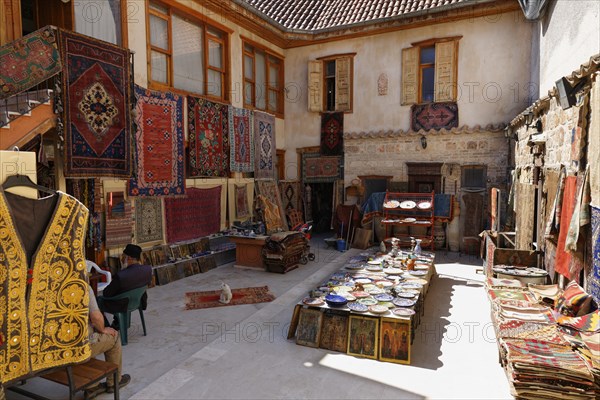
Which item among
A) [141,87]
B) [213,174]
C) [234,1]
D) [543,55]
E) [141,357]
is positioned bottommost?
[141,357]

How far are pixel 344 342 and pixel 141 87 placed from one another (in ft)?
20.9

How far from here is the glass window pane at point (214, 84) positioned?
1053 cm

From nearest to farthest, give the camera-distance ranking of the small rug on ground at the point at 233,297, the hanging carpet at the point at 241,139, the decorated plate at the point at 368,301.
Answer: the decorated plate at the point at 368,301 → the small rug on ground at the point at 233,297 → the hanging carpet at the point at 241,139

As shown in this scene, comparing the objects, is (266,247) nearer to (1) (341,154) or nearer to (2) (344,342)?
(2) (344,342)

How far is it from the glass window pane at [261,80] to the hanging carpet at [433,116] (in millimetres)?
4588

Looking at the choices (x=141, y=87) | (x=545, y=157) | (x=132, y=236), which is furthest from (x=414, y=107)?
(x=132, y=236)

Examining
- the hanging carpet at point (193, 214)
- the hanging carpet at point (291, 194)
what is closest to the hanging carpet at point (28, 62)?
the hanging carpet at point (193, 214)

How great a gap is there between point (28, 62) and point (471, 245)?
10758 millimetres

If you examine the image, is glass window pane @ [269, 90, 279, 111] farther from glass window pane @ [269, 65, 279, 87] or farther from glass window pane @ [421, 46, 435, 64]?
glass window pane @ [421, 46, 435, 64]

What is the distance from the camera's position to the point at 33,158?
3121 mm

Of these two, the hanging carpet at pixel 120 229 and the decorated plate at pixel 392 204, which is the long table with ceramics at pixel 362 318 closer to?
the hanging carpet at pixel 120 229

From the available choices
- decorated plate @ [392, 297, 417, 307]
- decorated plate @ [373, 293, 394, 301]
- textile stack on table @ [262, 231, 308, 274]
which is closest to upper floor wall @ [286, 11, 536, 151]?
textile stack on table @ [262, 231, 308, 274]

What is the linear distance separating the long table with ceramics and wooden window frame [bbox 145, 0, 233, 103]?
600 cm

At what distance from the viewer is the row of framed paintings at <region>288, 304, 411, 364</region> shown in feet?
15.7
